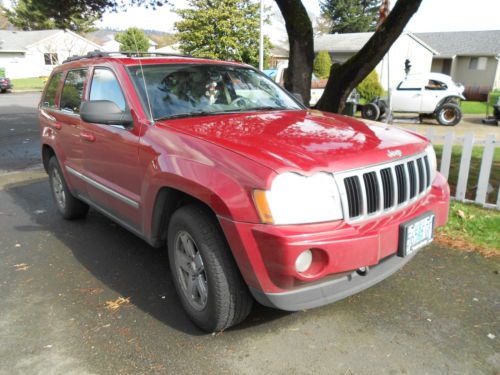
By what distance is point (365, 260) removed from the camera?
242 centimetres

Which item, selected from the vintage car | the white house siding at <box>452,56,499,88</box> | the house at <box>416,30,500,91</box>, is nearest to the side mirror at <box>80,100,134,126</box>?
the vintage car

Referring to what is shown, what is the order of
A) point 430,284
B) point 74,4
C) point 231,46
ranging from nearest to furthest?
1. point 430,284
2. point 74,4
3. point 231,46

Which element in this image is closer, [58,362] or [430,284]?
[58,362]

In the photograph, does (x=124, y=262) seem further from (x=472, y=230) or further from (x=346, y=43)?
(x=346, y=43)

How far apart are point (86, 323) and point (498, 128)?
15.8m

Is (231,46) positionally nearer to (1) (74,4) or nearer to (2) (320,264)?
(1) (74,4)

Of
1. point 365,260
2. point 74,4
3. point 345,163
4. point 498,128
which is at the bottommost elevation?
point 498,128

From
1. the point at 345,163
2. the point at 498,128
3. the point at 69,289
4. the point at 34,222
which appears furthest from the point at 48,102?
the point at 498,128

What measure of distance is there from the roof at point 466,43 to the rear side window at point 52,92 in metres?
34.1

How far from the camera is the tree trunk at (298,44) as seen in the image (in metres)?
7.12

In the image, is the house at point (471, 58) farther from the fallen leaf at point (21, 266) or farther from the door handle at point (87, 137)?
the fallen leaf at point (21, 266)

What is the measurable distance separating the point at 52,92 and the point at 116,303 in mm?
3070

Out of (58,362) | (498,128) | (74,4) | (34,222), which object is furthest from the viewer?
(498,128)

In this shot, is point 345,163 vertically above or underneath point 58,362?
above
